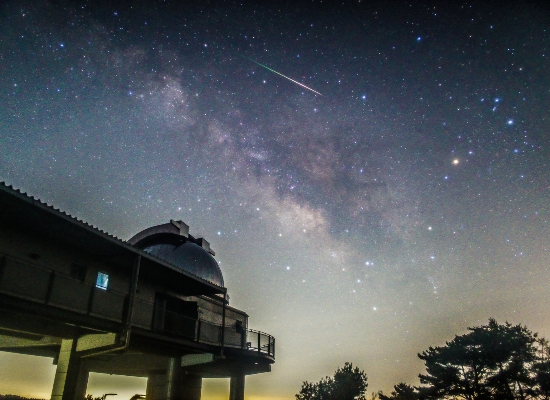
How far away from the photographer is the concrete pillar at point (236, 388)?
23.9m

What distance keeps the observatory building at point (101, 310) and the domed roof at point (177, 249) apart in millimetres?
3184

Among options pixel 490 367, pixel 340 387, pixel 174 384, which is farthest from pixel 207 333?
pixel 340 387

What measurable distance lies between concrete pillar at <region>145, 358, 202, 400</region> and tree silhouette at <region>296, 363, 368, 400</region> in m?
39.3

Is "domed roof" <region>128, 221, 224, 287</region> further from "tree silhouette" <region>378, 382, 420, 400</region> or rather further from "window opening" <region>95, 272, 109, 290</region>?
"tree silhouette" <region>378, 382, 420, 400</region>

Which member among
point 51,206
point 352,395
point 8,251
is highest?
point 51,206

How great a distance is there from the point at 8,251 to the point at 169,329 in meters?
7.89

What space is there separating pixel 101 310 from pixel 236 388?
13136mm

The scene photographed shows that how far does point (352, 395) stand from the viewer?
56.8 m

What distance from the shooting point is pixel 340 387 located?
2279 inches

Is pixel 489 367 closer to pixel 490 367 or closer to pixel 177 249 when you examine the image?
pixel 490 367

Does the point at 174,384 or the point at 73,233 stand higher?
the point at 73,233

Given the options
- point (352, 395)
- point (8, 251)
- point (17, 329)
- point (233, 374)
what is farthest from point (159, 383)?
point (352, 395)

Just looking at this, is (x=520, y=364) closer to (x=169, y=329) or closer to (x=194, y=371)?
(x=194, y=371)

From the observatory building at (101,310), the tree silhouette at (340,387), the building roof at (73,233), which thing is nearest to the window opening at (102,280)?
the observatory building at (101,310)
